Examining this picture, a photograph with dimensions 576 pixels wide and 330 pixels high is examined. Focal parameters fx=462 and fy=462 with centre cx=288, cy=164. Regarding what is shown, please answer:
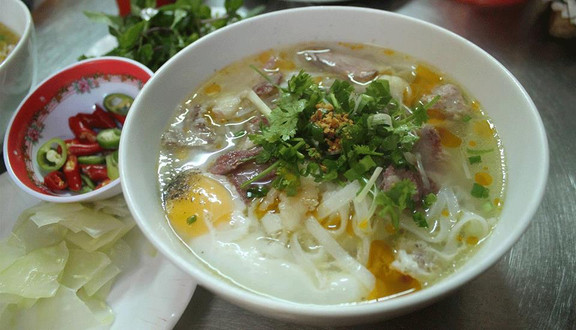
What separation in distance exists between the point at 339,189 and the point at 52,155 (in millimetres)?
1402

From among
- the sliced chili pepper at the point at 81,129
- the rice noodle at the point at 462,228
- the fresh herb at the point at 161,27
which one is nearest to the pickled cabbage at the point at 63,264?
the sliced chili pepper at the point at 81,129

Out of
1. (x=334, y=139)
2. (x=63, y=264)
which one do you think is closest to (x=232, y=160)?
(x=334, y=139)

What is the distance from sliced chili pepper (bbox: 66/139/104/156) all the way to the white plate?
449mm

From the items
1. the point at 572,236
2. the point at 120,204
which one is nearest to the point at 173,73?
the point at 120,204

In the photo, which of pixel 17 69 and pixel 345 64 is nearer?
pixel 345 64

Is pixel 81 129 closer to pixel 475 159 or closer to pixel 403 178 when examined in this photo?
pixel 403 178

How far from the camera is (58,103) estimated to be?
89.7 inches

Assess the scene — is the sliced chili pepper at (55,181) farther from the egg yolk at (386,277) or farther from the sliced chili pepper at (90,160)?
the egg yolk at (386,277)

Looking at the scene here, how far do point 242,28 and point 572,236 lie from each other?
1.54m

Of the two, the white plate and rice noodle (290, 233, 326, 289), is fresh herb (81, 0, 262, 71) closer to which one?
the white plate

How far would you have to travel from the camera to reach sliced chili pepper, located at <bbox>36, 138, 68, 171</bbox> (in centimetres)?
209

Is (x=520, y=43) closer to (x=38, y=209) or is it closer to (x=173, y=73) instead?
(x=173, y=73)

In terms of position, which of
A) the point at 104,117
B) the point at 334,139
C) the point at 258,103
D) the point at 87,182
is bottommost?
the point at 87,182

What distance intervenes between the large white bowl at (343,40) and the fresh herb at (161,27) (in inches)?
28.0
